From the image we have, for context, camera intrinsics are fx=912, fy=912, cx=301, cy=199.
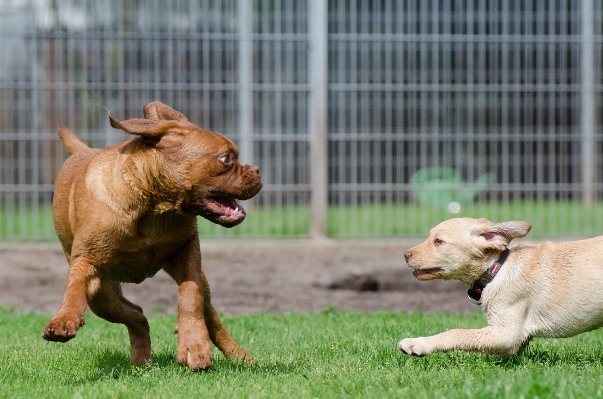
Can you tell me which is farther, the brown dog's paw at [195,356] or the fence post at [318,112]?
the fence post at [318,112]

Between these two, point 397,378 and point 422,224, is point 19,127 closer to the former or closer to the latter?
point 422,224

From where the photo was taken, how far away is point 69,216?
16.9 feet

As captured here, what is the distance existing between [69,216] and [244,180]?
1.09 meters

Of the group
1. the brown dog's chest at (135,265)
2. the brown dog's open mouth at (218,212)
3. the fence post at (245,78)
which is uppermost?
the fence post at (245,78)

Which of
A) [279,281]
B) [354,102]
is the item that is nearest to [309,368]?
[279,281]

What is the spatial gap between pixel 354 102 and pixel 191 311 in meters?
6.12

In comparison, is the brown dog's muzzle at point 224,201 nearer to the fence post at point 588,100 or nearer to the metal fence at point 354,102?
the metal fence at point 354,102

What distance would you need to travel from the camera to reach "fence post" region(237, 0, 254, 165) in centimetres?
1029

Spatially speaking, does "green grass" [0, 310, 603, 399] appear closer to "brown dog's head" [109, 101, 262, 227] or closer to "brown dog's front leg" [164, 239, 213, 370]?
"brown dog's front leg" [164, 239, 213, 370]

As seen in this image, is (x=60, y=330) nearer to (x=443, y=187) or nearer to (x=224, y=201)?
(x=224, y=201)

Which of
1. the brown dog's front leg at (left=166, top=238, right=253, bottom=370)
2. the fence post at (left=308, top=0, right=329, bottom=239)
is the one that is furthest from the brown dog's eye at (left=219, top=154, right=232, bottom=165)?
the fence post at (left=308, top=0, right=329, bottom=239)

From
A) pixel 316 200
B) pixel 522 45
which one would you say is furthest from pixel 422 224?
pixel 522 45

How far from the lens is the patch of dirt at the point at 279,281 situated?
8125 millimetres

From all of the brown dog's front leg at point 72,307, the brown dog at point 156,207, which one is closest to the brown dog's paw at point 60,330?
the brown dog's front leg at point 72,307
